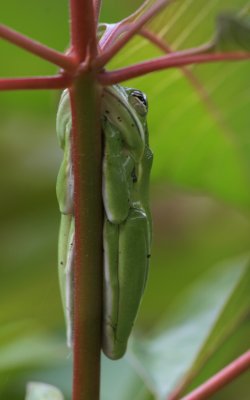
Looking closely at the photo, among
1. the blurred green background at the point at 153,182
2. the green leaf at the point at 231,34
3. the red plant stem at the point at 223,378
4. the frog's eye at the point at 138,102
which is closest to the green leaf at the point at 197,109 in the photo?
the blurred green background at the point at 153,182

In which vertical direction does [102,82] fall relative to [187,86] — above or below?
above

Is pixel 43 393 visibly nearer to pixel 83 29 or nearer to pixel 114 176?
pixel 114 176

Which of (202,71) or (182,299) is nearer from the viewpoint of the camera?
(202,71)

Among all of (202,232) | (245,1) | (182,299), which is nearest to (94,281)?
(245,1)

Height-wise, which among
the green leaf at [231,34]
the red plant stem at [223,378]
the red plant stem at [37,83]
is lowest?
the red plant stem at [223,378]

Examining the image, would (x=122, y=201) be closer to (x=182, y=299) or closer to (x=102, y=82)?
(x=102, y=82)

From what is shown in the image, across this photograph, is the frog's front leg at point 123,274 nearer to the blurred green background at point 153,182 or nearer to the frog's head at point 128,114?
the frog's head at point 128,114
